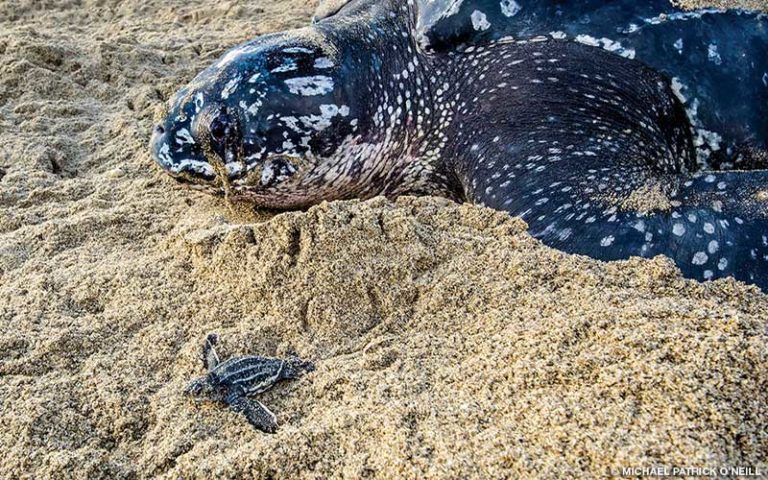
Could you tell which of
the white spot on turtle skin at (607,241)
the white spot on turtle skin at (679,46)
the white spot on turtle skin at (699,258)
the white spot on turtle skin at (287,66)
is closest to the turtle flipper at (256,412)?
the white spot on turtle skin at (607,241)

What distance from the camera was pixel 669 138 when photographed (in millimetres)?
1665

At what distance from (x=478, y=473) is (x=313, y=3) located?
3.23m

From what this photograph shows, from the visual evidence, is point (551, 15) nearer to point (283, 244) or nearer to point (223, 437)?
point (283, 244)

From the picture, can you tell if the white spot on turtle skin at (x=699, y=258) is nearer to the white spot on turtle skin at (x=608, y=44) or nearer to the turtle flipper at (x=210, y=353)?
the white spot on turtle skin at (x=608, y=44)

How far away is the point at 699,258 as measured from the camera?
122 centimetres

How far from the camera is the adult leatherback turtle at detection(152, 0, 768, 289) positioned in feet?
→ 5.25

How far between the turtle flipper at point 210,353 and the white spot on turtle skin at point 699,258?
0.97m

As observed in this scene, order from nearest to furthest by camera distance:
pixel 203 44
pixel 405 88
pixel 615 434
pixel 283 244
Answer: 1. pixel 615 434
2. pixel 283 244
3. pixel 405 88
4. pixel 203 44

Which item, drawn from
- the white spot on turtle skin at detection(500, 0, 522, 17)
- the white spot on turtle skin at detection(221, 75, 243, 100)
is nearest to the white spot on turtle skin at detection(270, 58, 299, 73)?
the white spot on turtle skin at detection(221, 75, 243, 100)

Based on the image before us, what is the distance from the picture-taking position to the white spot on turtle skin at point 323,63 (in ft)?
5.56

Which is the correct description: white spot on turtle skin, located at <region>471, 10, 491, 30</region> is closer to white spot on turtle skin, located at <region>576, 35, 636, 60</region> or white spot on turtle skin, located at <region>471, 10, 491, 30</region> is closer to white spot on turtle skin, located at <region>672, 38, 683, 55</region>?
white spot on turtle skin, located at <region>576, 35, 636, 60</region>

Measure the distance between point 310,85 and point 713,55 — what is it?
1.11 m

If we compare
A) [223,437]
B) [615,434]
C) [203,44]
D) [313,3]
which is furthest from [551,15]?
[313,3]

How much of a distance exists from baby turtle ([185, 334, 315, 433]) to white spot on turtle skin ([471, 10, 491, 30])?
1.10 metres
